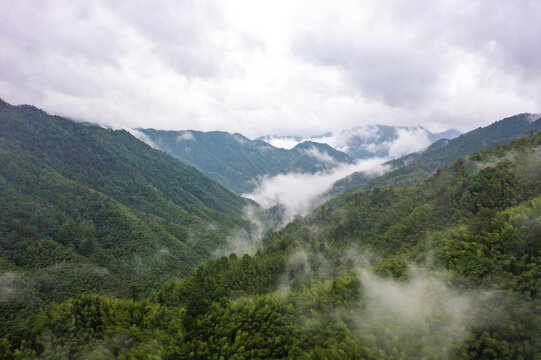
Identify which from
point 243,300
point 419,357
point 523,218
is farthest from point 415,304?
point 243,300

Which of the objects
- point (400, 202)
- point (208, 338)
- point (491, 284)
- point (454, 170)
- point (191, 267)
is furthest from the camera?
point (191, 267)

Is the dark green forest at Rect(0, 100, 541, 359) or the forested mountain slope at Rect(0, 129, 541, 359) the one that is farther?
the dark green forest at Rect(0, 100, 541, 359)

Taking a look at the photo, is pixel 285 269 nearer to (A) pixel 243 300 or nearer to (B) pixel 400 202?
(A) pixel 243 300

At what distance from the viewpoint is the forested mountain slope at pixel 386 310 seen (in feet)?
133

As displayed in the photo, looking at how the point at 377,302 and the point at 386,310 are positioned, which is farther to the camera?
the point at 377,302

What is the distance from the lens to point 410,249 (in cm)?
7475

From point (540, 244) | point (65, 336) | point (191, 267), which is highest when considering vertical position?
point (540, 244)

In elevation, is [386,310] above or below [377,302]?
below

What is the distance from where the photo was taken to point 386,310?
164 ft

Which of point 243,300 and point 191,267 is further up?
point 243,300

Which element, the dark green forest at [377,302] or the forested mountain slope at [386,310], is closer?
the forested mountain slope at [386,310]

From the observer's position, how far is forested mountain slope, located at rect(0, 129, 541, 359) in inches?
1597

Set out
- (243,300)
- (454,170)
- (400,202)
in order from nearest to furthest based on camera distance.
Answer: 1. (243,300)
2. (454,170)
3. (400,202)

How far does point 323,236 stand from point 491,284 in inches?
2992
